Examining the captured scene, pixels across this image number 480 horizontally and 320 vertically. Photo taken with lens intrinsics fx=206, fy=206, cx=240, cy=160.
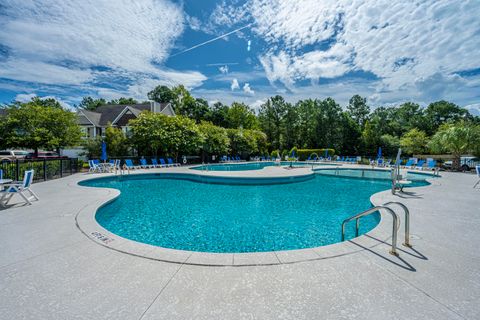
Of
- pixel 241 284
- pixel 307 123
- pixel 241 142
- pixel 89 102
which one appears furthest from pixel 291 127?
pixel 89 102

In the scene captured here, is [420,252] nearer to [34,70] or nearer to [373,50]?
[373,50]

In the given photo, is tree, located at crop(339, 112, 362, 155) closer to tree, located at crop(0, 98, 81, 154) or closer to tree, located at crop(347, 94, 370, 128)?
tree, located at crop(347, 94, 370, 128)

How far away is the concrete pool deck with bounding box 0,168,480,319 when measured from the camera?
1903mm

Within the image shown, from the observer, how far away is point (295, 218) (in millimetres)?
6062

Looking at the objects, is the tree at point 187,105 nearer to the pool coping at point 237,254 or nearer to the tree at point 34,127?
the tree at point 34,127

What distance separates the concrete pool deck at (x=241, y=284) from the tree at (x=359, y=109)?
43315 millimetres

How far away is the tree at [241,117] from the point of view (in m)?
41.2

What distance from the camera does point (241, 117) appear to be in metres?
41.6

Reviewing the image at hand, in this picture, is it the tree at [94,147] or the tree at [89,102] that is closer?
the tree at [94,147]

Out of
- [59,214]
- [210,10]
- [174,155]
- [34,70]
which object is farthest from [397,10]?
[34,70]

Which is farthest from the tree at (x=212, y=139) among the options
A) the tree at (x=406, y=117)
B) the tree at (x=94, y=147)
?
the tree at (x=406, y=117)

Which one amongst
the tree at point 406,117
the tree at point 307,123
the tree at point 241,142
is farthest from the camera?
the tree at point 406,117

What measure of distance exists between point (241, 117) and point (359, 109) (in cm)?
2359

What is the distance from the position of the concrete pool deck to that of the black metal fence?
309 inches
